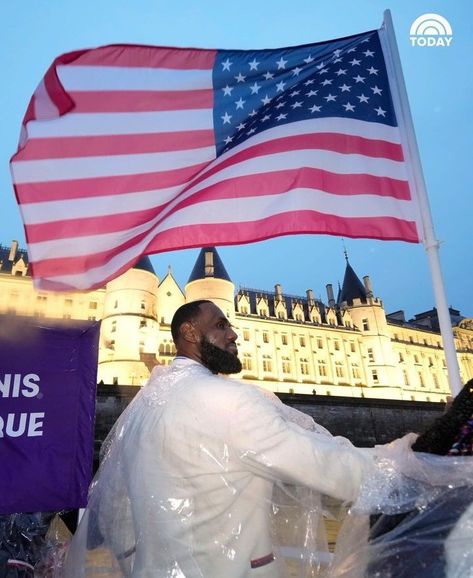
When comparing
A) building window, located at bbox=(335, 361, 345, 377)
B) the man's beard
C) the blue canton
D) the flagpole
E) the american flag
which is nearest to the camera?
the man's beard

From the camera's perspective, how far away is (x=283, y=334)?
50344 mm

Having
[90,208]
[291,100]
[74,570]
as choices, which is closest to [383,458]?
[74,570]

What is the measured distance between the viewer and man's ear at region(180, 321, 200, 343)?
2.29 meters

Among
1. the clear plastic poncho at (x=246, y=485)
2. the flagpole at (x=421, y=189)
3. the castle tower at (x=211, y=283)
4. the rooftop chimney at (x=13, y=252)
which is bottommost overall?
the clear plastic poncho at (x=246, y=485)

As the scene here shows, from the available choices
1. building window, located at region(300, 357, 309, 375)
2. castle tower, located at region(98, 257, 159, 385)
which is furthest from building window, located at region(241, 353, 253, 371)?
castle tower, located at region(98, 257, 159, 385)

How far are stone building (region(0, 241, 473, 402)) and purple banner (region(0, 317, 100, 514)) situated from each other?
103 feet

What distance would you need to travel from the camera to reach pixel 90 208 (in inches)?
141

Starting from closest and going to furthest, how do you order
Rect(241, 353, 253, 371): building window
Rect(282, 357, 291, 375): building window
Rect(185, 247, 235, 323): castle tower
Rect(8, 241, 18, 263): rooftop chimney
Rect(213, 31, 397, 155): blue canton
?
Rect(213, 31, 397, 155): blue canton → Rect(8, 241, 18, 263): rooftop chimney → Rect(185, 247, 235, 323): castle tower → Rect(241, 353, 253, 371): building window → Rect(282, 357, 291, 375): building window

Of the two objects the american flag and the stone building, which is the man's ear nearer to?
the american flag

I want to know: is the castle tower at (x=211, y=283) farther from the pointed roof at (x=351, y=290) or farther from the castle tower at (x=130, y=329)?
the pointed roof at (x=351, y=290)

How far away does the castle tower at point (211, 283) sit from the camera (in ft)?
139

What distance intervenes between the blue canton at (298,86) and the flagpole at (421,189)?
0.65ft

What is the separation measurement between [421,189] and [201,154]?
1982mm

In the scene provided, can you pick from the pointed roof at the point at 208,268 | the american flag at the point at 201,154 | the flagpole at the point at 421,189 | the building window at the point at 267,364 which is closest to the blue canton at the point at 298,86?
the american flag at the point at 201,154
